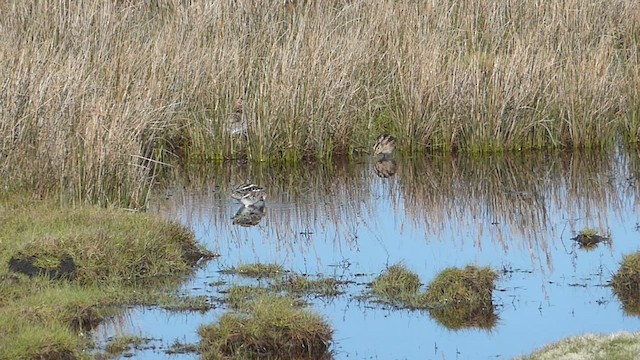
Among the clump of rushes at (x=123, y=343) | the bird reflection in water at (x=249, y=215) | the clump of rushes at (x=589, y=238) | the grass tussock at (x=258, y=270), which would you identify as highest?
the bird reflection in water at (x=249, y=215)

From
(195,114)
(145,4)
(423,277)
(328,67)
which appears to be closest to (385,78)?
(328,67)

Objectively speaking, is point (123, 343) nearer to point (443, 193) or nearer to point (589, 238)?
point (589, 238)

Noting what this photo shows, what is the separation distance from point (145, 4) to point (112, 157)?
7460 mm

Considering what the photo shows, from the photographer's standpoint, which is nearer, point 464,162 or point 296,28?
point 464,162

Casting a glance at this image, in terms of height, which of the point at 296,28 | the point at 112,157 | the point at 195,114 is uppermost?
the point at 296,28

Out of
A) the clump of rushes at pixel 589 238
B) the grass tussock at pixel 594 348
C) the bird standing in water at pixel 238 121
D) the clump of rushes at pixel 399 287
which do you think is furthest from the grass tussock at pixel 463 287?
the bird standing in water at pixel 238 121

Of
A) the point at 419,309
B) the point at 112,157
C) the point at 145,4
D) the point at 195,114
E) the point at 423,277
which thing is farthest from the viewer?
the point at 145,4

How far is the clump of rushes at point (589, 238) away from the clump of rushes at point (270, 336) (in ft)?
12.5

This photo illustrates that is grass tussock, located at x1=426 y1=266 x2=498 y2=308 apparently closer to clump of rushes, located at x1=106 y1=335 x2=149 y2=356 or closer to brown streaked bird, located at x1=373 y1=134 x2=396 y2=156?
clump of rushes, located at x1=106 y1=335 x2=149 y2=356

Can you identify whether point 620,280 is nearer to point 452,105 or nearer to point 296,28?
point 452,105

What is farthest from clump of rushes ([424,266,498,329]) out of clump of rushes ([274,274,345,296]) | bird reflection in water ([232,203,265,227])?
bird reflection in water ([232,203,265,227])

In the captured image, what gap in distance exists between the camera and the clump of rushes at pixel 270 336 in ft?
28.0

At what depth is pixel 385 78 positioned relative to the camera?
16266 millimetres

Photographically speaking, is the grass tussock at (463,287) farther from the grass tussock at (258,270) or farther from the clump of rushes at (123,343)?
the clump of rushes at (123,343)
